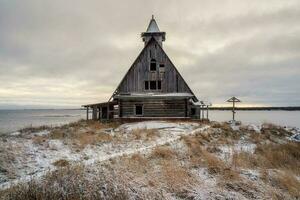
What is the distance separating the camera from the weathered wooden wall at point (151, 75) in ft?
98.0

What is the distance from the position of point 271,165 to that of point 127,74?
20146mm

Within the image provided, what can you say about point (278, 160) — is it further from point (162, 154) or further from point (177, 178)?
point (177, 178)

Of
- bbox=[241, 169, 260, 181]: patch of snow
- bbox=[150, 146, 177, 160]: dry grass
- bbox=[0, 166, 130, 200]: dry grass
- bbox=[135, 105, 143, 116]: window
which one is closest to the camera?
bbox=[0, 166, 130, 200]: dry grass

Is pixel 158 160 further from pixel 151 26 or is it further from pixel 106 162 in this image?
pixel 151 26

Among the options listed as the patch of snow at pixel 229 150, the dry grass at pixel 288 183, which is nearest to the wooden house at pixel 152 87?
the patch of snow at pixel 229 150

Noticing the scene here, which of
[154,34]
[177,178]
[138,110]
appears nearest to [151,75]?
[138,110]

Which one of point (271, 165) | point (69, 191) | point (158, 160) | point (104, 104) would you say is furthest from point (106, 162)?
point (104, 104)

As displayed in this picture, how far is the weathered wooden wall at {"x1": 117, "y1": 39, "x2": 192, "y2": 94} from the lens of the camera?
29875 mm

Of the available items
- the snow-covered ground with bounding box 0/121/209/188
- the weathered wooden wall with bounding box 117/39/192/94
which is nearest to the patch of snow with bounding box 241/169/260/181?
the snow-covered ground with bounding box 0/121/209/188

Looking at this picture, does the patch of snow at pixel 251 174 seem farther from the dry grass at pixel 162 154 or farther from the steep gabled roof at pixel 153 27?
the steep gabled roof at pixel 153 27

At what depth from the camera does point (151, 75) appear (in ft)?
98.5

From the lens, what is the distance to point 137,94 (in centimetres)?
2956

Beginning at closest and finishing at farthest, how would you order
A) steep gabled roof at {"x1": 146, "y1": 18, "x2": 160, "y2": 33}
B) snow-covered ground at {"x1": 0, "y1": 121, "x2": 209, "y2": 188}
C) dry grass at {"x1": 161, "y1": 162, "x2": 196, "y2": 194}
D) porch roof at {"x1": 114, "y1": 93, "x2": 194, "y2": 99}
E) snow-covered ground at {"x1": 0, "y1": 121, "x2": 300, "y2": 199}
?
1. dry grass at {"x1": 161, "y1": 162, "x2": 196, "y2": 194}
2. snow-covered ground at {"x1": 0, "y1": 121, "x2": 300, "y2": 199}
3. snow-covered ground at {"x1": 0, "y1": 121, "x2": 209, "y2": 188}
4. porch roof at {"x1": 114, "y1": 93, "x2": 194, "y2": 99}
5. steep gabled roof at {"x1": 146, "y1": 18, "x2": 160, "y2": 33}

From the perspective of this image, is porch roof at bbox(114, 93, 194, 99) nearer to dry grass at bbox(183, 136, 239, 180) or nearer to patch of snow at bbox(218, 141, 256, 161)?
patch of snow at bbox(218, 141, 256, 161)
